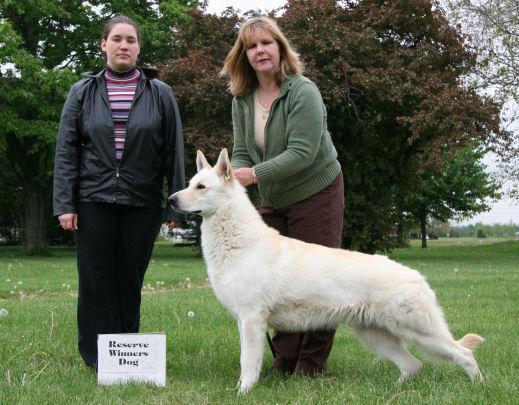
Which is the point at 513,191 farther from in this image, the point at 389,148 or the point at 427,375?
the point at 427,375

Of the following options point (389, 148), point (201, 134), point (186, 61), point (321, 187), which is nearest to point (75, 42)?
point (186, 61)

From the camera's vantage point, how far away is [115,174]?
4949 mm

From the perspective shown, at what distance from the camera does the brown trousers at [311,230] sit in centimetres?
516

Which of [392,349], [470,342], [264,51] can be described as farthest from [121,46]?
[470,342]

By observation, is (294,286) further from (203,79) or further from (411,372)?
(203,79)

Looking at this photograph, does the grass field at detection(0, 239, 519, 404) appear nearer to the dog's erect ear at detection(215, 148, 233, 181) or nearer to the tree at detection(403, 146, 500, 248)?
the dog's erect ear at detection(215, 148, 233, 181)

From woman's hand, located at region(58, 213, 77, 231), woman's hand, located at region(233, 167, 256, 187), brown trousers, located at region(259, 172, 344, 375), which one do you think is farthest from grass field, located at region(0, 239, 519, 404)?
woman's hand, located at region(233, 167, 256, 187)

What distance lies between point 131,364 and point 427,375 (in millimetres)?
2322

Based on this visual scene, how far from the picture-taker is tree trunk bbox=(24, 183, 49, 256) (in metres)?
25.2

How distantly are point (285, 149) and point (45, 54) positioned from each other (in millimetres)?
23660

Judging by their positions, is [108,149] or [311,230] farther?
[311,230]

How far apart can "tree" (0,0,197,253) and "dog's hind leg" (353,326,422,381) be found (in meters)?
19.9

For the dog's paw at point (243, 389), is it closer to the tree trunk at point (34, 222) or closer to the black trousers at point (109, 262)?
the black trousers at point (109, 262)

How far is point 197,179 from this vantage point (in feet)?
15.3
